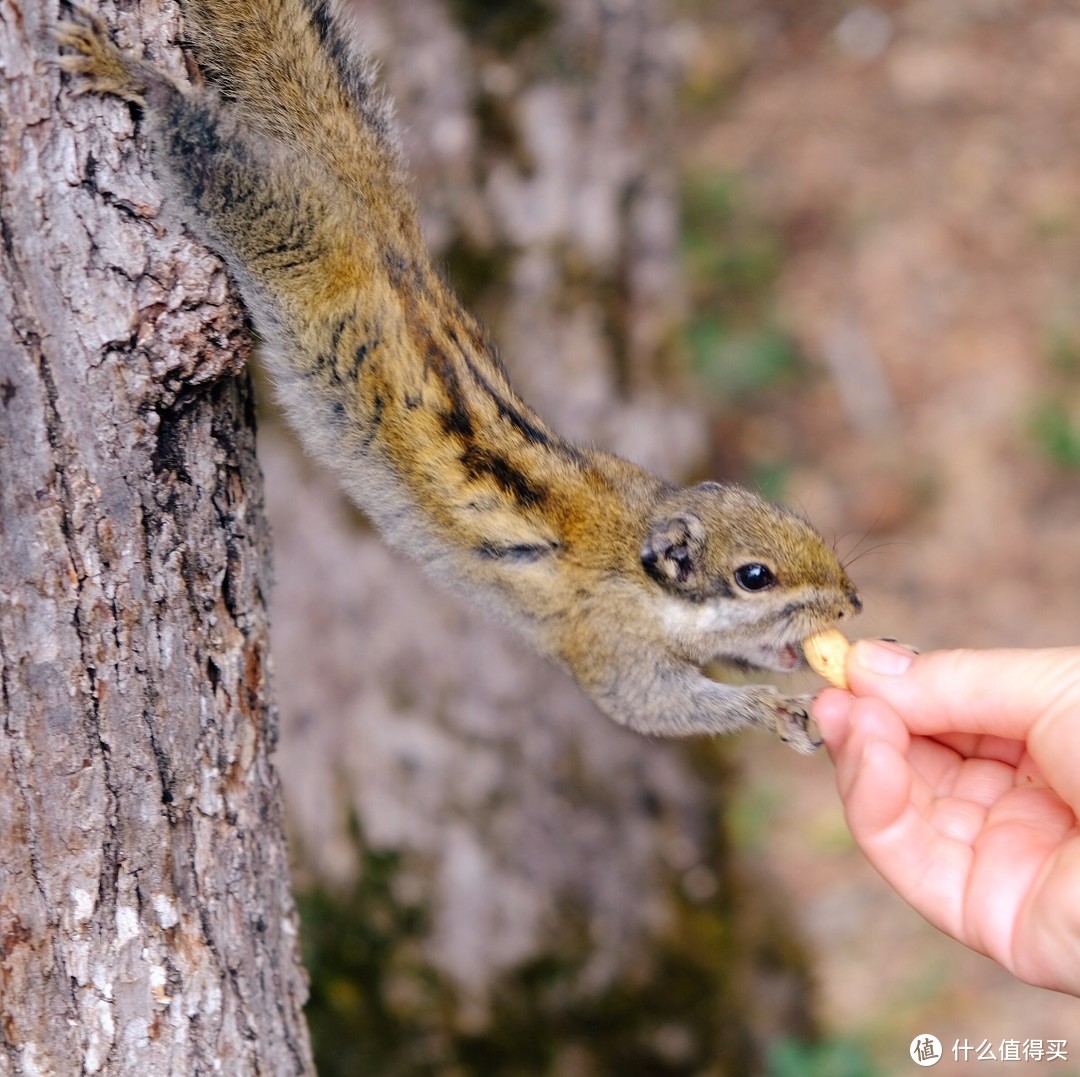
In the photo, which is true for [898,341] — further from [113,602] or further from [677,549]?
[113,602]

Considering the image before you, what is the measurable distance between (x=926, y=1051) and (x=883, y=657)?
2463 mm

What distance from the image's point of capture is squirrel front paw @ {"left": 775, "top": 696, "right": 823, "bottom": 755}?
2965 millimetres

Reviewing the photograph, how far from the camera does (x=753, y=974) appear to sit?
14.5ft

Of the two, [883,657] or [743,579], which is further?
[743,579]

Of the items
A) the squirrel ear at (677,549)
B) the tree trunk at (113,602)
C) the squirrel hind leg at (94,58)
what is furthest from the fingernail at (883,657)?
the squirrel hind leg at (94,58)

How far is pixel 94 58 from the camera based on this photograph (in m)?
1.96

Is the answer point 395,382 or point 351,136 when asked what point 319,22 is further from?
point 395,382

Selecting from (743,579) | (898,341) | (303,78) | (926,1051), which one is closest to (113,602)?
(303,78)

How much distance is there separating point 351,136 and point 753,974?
3.27 metres

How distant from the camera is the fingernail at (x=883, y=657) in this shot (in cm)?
268

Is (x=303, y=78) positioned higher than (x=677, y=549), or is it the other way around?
(x=303, y=78)

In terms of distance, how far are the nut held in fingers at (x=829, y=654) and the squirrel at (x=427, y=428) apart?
43 millimetres

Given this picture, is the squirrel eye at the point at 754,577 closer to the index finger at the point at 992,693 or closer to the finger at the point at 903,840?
the index finger at the point at 992,693

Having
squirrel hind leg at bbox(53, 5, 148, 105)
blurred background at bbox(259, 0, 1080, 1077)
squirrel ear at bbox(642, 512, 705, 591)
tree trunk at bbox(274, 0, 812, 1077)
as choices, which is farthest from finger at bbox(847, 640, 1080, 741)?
squirrel hind leg at bbox(53, 5, 148, 105)
